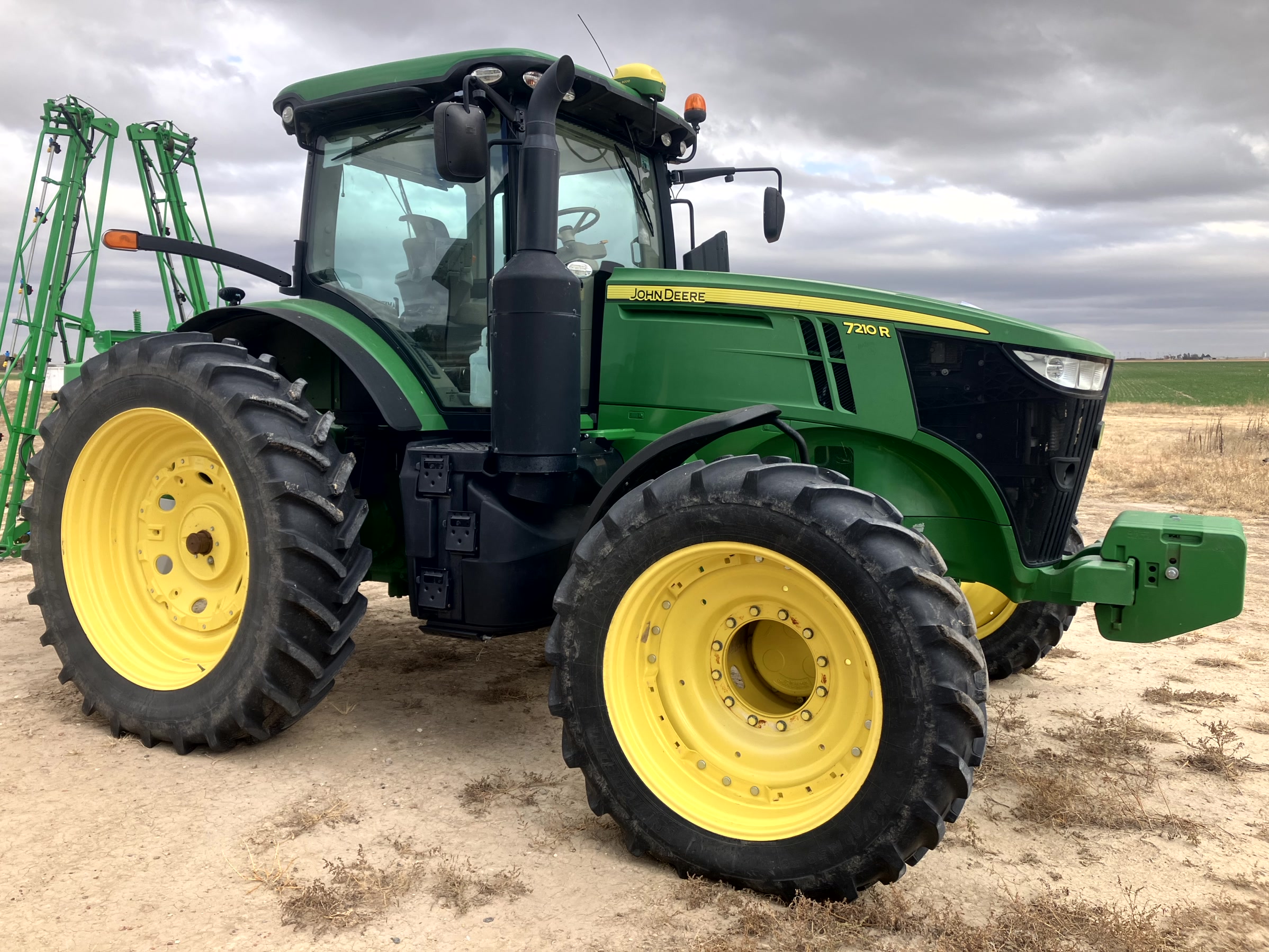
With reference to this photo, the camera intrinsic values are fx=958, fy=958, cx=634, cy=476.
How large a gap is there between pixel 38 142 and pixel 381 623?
4.78m

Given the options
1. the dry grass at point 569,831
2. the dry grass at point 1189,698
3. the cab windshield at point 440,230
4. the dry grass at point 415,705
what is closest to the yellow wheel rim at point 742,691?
the dry grass at point 569,831

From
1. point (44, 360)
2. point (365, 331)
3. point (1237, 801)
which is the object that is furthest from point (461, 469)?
point (44, 360)

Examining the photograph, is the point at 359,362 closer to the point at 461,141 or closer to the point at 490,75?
the point at 461,141

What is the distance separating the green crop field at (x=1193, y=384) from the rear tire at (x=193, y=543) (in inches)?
675

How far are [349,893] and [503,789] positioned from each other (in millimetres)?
867

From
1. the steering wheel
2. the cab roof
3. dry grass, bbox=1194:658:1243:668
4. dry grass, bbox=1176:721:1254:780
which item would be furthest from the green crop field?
the steering wheel

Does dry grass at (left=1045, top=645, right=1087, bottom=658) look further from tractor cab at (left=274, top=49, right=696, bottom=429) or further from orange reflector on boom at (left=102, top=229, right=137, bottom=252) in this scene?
orange reflector on boom at (left=102, top=229, right=137, bottom=252)

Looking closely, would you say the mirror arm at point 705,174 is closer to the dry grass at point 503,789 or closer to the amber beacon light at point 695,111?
the amber beacon light at point 695,111

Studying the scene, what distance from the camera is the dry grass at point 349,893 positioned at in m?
2.70

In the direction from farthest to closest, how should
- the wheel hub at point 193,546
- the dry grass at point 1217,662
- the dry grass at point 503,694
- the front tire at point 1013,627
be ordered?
the dry grass at point 1217,662, the front tire at point 1013,627, the dry grass at point 503,694, the wheel hub at point 193,546

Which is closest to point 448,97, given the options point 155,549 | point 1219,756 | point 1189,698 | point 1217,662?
point 155,549

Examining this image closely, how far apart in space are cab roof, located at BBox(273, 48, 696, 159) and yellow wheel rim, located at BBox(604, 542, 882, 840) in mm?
2148

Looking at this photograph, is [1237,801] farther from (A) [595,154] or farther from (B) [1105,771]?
(A) [595,154]

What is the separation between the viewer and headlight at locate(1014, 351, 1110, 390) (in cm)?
351
